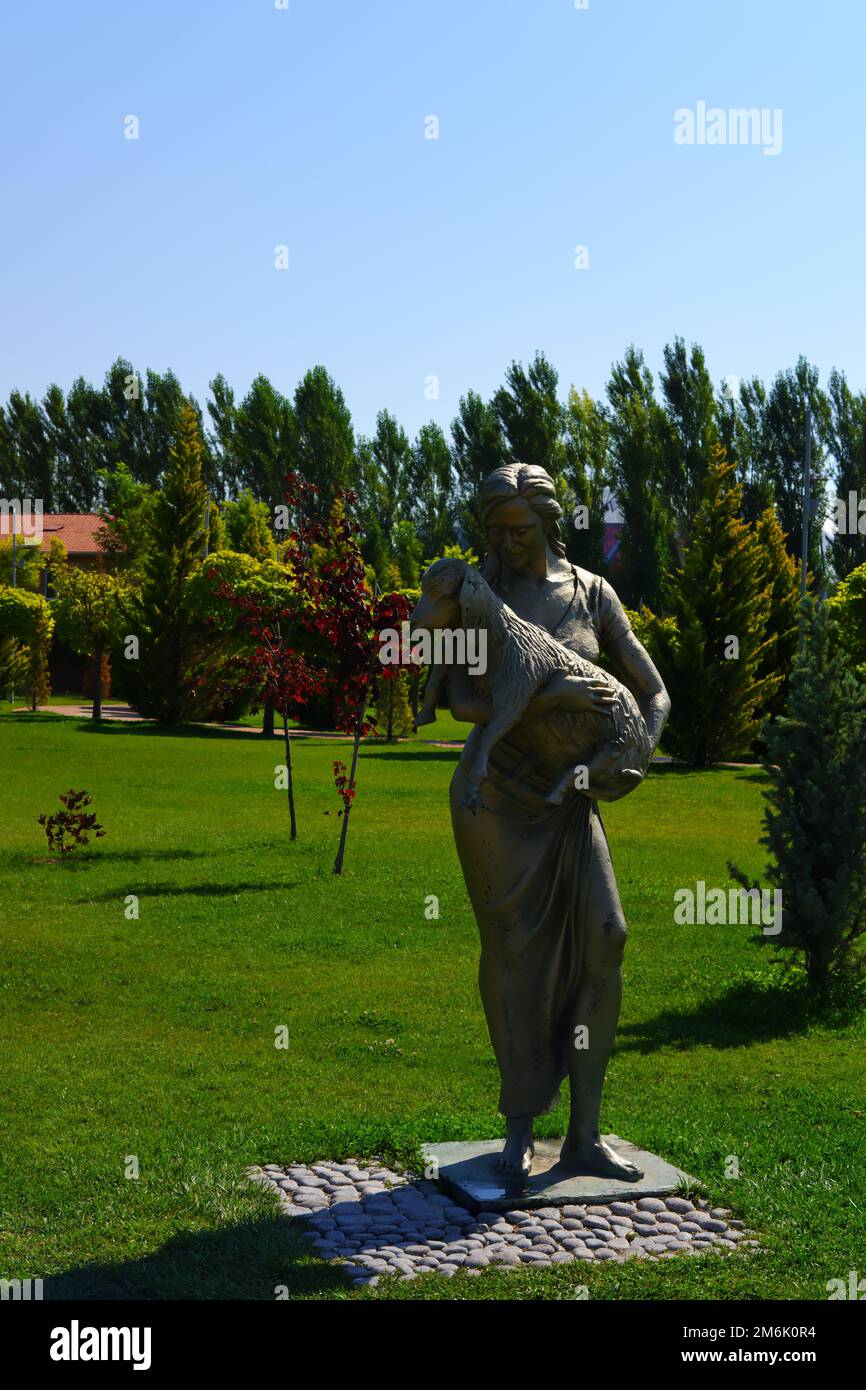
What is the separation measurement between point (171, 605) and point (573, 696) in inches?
1258

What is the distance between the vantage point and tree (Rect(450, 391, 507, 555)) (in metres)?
48.1

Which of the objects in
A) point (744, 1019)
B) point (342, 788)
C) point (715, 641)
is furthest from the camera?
point (715, 641)

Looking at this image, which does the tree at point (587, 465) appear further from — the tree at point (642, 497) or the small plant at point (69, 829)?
the small plant at point (69, 829)

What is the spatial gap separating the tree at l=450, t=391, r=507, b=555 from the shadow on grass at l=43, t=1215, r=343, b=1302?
4281 cm

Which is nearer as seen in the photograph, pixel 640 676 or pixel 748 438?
pixel 640 676

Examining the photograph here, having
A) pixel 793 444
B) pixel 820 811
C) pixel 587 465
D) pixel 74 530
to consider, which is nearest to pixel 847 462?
A: pixel 793 444

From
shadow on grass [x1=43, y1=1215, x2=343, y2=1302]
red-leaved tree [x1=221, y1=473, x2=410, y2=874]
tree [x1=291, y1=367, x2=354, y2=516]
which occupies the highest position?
tree [x1=291, y1=367, x2=354, y2=516]

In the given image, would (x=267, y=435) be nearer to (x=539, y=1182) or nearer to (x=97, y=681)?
(x=97, y=681)

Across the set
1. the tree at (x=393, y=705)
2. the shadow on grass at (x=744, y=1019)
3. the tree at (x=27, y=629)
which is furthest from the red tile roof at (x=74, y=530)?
the shadow on grass at (x=744, y=1019)

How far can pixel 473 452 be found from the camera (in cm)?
5003

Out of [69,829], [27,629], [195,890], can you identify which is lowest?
[195,890]

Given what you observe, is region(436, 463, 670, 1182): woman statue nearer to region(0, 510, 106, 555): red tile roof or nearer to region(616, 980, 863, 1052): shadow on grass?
region(616, 980, 863, 1052): shadow on grass

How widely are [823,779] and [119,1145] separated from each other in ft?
18.8

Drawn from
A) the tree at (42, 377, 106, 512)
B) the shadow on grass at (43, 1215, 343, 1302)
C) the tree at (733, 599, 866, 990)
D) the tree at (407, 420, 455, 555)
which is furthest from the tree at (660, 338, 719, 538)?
the shadow on grass at (43, 1215, 343, 1302)
